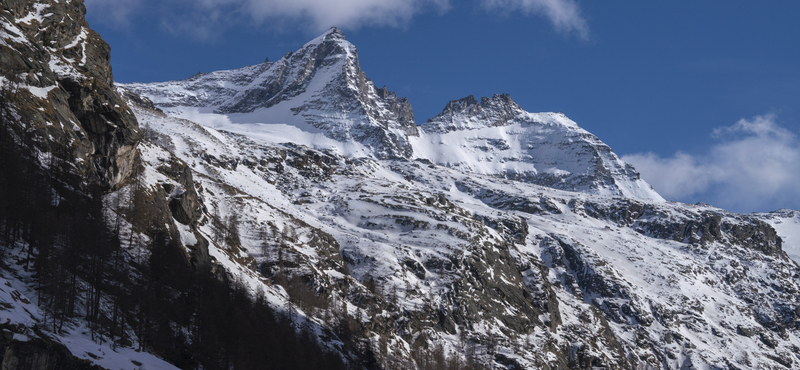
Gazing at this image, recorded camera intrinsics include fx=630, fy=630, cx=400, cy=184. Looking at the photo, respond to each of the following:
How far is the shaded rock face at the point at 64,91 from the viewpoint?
284 feet

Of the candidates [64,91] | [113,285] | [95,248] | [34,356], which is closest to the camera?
[34,356]

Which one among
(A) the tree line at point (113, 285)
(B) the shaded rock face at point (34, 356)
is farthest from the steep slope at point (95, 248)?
(A) the tree line at point (113, 285)

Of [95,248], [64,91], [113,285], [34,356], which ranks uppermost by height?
[64,91]

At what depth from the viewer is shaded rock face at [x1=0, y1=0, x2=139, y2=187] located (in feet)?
284

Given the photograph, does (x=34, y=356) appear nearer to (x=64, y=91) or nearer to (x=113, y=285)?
(x=113, y=285)

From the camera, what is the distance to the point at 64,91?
94.8 metres

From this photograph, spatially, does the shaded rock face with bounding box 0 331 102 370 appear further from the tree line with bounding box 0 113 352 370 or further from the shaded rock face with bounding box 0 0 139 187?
the shaded rock face with bounding box 0 0 139 187

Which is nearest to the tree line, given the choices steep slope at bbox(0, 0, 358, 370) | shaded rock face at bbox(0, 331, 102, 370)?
steep slope at bbox(0, 0, 358, 370)

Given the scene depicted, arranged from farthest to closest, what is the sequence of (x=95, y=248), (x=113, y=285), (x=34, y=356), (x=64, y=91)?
(x=64, y=91), (x=113, y=285), (x=95, y=248), (x=34, y=356)

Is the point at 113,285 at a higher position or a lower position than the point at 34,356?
higher

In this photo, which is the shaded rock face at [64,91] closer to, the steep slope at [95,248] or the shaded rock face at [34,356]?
the steep slope at [95,248]

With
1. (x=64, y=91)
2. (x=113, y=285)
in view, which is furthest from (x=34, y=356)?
(x=64, y=91)

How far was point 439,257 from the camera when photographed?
187500 mm

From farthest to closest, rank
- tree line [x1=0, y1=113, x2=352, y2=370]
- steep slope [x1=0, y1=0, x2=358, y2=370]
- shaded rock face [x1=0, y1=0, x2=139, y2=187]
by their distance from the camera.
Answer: shaded rock face [x1=0, y1=0, x2=139, y2=187] < tree line [x1=0, y1=113, x2=352, y2=370] < steep slope [x1=0, y1=0, x2=358, y2=370]
